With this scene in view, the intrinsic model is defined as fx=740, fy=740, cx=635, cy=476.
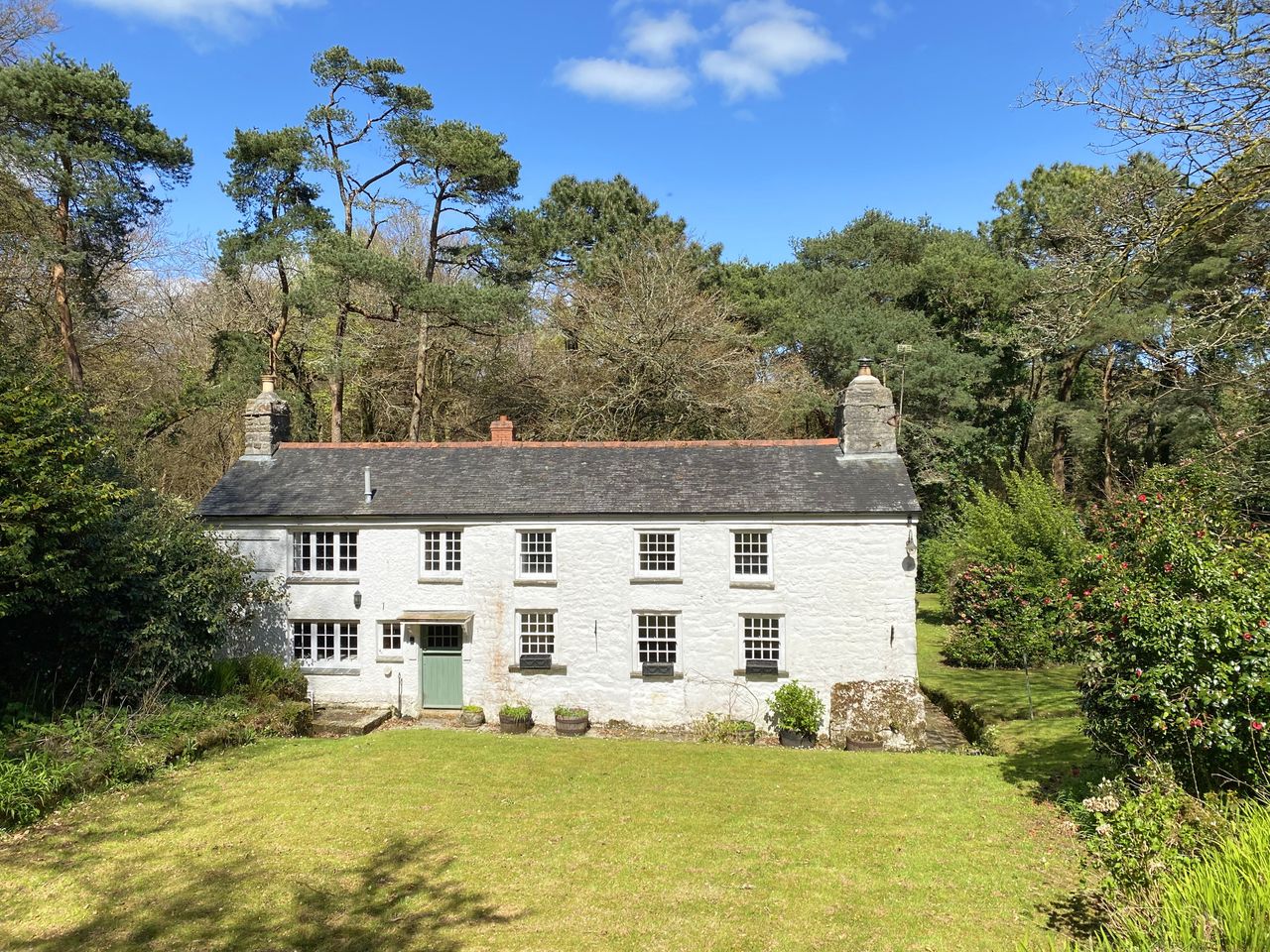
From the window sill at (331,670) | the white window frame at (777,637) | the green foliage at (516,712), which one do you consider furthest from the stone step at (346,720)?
the white window frame at (777,637)

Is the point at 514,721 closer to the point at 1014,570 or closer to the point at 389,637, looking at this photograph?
the point at 389,637

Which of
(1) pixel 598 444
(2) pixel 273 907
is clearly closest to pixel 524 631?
(1) pixel 598 444

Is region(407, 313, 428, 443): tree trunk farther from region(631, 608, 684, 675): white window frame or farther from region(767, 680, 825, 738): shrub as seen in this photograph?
region(767, 680, 825, 738): shrub

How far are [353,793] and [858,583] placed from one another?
13292 millimetres

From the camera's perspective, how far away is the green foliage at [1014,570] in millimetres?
20797

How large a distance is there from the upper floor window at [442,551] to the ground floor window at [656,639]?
18.2ft

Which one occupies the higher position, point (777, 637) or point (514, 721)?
point (777, 637)

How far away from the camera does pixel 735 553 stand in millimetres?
20797

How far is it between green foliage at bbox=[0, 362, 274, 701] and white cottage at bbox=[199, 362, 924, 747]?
306 cm

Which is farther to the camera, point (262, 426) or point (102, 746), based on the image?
point (262, 426)

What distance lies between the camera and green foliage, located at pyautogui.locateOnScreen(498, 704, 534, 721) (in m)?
20.1

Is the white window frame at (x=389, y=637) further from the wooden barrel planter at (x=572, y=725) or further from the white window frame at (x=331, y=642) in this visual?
the wooden barrel planter at (x=572, y=725)

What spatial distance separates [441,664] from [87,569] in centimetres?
958

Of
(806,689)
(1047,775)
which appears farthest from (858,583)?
(1047,775)
